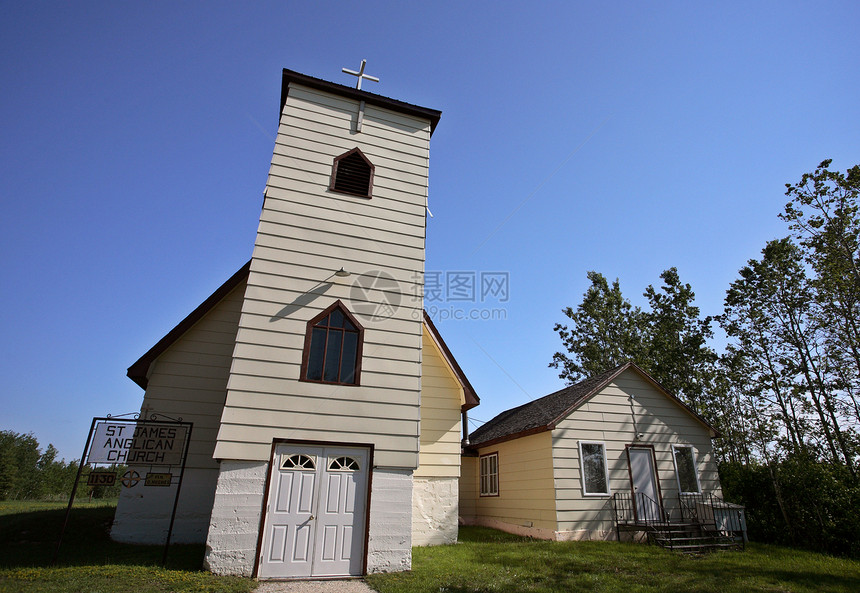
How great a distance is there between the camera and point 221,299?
11.8 meters

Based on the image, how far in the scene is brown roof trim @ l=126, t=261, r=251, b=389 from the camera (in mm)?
10570

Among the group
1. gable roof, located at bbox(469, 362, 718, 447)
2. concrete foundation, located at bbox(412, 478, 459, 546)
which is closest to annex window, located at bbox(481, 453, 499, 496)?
gable roof, located at bbox(469, 362, 718, 447)

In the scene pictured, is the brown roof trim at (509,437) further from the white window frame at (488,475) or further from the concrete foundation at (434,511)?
the concrete foundation at (434,511)

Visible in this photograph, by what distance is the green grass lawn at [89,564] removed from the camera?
612 centimetres

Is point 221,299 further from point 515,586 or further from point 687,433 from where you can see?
point 687,433

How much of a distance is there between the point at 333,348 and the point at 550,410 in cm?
910

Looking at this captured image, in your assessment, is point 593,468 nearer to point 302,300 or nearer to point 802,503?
point 802,503

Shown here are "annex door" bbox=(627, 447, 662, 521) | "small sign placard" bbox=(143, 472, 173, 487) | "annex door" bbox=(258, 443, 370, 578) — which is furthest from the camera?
"annex door" bbox=(627, 447, 662, 521)

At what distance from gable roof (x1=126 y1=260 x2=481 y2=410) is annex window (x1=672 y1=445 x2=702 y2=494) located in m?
7.13

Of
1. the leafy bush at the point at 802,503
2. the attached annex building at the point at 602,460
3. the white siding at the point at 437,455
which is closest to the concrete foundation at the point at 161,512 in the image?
the white siding at the point at 437,455

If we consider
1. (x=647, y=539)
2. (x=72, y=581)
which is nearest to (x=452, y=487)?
(x=647, y=539)

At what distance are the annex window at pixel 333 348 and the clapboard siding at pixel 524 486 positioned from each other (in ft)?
24.8

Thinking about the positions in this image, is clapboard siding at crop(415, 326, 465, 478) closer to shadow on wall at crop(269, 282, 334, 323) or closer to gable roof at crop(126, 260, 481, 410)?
gable roof at crop(126, 260, 481, 410)

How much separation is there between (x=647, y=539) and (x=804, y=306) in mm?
13378
